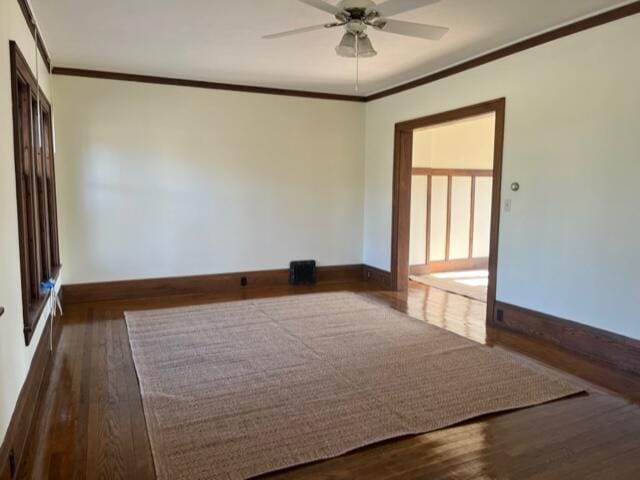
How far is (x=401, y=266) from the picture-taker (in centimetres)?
598

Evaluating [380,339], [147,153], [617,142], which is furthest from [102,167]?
[617,142]

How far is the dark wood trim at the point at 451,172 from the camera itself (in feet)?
22.9

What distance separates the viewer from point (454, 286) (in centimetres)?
618

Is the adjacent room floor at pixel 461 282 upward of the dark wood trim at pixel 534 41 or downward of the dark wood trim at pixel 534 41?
downward

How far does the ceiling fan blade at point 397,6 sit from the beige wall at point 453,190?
4191 mm

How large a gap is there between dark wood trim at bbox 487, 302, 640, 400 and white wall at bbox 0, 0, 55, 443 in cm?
336

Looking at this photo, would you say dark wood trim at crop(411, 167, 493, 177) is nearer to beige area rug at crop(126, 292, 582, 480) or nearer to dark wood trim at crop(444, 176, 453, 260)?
dark wood trim at crop(444, 176, 453, 260)

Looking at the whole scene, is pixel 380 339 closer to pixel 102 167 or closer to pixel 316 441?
pixel 316 441

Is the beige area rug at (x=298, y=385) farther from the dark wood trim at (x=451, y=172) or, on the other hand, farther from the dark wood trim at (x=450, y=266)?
the dark wood trim at (x=451, y=172)

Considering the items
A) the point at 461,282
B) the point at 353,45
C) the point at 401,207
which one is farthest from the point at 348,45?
the point at 461,282

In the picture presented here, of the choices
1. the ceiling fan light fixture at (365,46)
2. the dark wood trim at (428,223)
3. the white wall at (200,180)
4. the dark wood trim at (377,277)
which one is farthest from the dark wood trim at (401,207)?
the ceiling fan light fixture at (365,46)

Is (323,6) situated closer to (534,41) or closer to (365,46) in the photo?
(365,46)

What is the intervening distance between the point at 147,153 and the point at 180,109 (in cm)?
64

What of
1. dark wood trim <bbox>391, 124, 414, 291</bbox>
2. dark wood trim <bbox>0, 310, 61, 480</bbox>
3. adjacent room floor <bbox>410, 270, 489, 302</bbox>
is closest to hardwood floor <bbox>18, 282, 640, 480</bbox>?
dark wood trim <bbox>0, 310, 61, 480</bbox>
